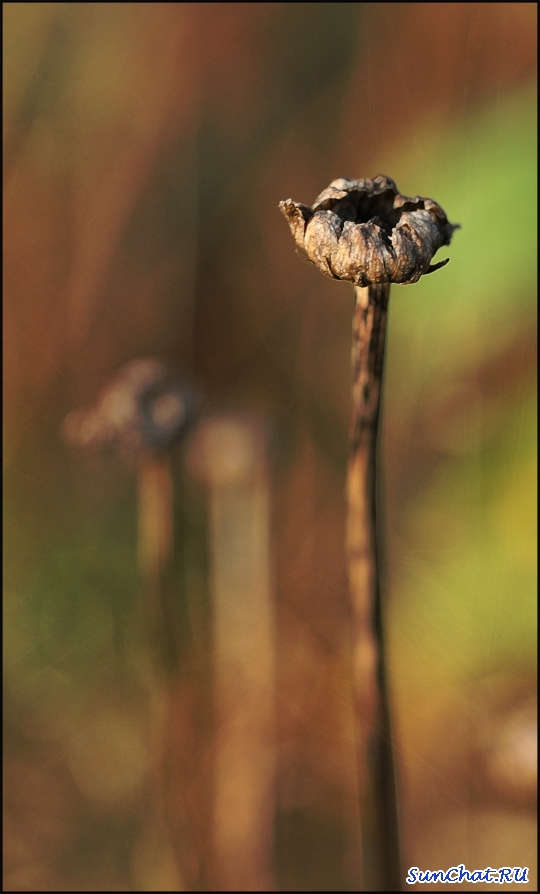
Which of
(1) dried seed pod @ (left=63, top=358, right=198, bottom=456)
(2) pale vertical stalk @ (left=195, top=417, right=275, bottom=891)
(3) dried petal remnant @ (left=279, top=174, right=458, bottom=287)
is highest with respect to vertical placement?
(3) dried petal remnant @ (left=279, top=174, right=458, bottom=287)

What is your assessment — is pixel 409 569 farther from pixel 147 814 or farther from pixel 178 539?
pixel 147 814

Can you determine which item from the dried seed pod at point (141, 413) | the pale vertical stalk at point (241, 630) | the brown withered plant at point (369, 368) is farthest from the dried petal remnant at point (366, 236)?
the pale vertical stalk at point (241, 630)

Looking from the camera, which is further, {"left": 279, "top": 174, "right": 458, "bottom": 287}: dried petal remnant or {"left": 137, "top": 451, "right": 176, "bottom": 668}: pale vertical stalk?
{"left": 137, "top": 451, "right": 176, "bottom": 668}: pale vertical stalk

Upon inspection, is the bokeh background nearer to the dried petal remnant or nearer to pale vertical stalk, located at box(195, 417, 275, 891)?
pale vertical stalk, located at box(195, 417, 275, 891)

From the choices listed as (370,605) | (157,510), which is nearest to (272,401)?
(157,510)

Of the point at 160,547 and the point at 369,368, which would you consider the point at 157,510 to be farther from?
the point at 369,368

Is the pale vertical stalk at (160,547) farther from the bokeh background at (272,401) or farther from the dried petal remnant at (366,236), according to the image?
the dried petal remnant at (366,236)

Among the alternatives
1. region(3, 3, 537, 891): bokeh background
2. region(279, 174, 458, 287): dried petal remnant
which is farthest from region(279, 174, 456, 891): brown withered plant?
region(3, 3, 537, 891): bokeh background
